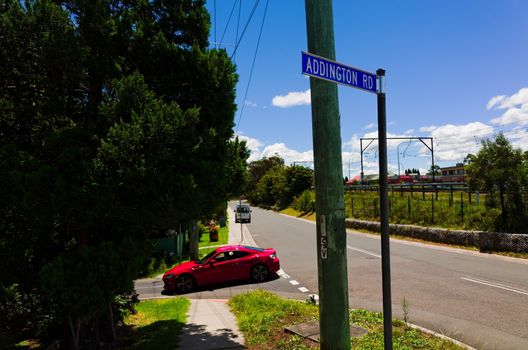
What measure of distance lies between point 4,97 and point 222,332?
18.1 ft

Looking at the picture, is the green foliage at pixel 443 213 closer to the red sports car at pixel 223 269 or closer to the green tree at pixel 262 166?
the red sports car at pixel 223 269

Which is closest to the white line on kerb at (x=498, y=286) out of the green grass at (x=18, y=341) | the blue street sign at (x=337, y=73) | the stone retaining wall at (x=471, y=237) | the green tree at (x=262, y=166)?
the stone retaining wall at (x=471, y=237)

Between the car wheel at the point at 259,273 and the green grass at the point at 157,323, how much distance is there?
3.16 metres

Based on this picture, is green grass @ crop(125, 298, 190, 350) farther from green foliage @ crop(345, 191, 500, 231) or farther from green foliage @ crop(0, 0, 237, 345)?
green foliage @ crop(345, 191, 500, 231)

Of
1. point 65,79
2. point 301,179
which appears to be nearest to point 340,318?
point 65,79

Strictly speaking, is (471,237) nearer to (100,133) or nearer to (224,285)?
(224,285)

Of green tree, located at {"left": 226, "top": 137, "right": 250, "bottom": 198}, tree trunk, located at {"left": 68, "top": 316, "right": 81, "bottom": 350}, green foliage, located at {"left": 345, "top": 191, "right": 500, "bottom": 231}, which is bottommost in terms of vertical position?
tree trunk, located at {"left": 68, "top": 316, "right": 81, "bottom": 350}

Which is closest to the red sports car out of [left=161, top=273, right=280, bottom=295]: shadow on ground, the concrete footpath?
[left=161, top=273, right=280, bottom=295]: shadow on ground

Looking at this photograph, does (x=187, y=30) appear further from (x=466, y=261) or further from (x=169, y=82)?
(x=466, y=261)

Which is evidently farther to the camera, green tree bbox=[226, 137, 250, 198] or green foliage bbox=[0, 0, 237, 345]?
green tree bbox=[226, 137, 250, 198]

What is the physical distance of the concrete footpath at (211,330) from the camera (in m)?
6.45

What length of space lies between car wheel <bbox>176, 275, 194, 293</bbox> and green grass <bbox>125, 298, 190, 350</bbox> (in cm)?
135

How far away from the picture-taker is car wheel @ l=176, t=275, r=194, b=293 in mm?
13070

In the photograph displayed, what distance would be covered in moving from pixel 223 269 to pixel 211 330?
593cm
